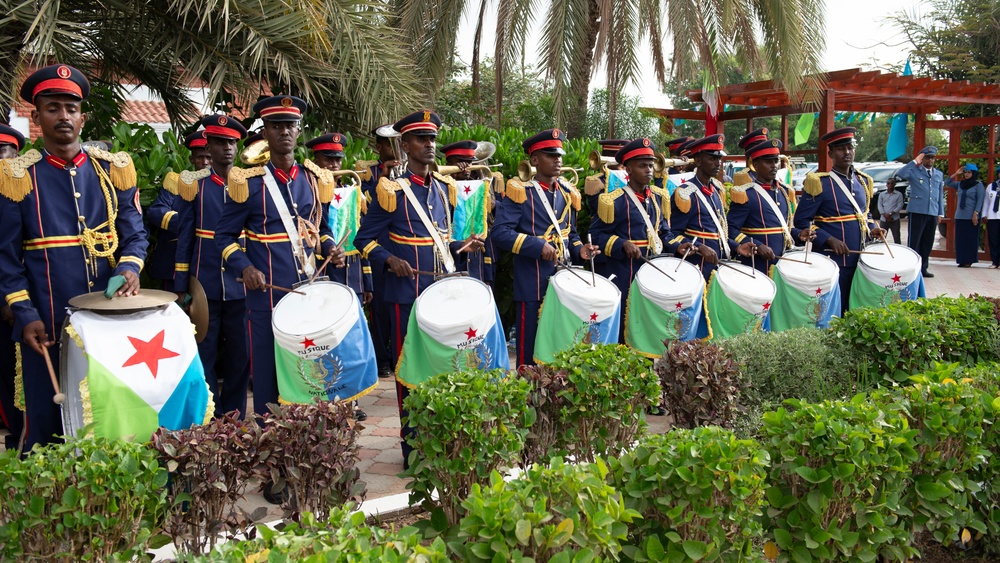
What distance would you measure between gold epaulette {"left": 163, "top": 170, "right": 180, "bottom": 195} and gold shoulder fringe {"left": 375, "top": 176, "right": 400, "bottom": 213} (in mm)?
1794

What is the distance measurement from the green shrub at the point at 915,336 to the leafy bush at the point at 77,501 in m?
4.15

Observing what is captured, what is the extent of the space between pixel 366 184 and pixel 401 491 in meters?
3.64

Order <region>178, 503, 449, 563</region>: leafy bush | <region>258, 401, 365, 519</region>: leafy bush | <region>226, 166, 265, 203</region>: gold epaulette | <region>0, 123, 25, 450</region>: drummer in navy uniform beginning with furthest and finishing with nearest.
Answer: <region>0, 123, 25, 450</region>: drummer in navy uniform, <region>226, 166, 265, 203</region>: gold epaulette, <region>258, 401, 365, 519</region>: leafy bush, <region>178, 503, 449, 563</region>: leafy bush

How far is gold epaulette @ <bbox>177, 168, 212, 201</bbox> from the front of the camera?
6418 millimetres

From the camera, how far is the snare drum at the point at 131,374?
3.65 m

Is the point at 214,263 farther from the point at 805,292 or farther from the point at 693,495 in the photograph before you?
the point at 805,292

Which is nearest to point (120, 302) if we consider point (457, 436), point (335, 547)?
point (457, 436)

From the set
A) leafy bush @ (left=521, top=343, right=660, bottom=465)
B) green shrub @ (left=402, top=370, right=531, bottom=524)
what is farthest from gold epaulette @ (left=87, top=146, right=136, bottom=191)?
leafy bush @ (left=521, top=343, right=660, bottom=465)

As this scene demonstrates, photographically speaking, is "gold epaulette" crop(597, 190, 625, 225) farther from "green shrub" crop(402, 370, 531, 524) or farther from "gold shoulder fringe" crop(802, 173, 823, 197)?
"green shrub" crop(402, 370, 531, 524)

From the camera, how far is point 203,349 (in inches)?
242

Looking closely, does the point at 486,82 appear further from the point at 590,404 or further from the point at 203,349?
the point at 590,404

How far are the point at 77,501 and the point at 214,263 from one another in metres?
3.48

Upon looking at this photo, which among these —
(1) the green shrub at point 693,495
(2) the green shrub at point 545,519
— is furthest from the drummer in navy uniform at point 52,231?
(1) the green shrub at point 693,495

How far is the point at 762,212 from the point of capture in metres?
8.48
